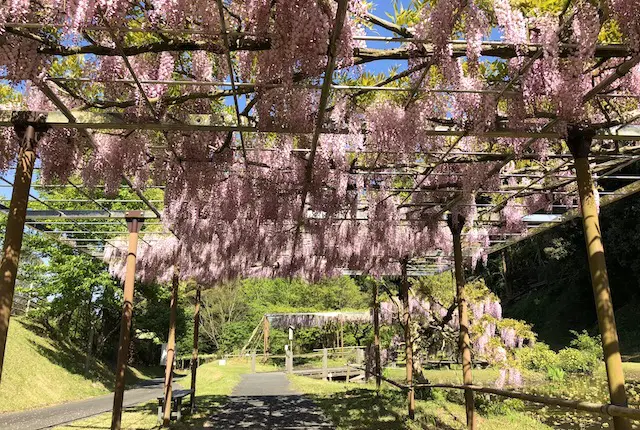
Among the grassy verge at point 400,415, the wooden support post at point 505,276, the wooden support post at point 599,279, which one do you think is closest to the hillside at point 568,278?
the wooden support post at point 505,276

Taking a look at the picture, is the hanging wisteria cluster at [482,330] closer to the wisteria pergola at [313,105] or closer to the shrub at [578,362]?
the wisteria pergola at [313,105]

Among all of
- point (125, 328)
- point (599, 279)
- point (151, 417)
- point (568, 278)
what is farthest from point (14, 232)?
point (568, 278)

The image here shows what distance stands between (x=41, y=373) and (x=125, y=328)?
1069cm

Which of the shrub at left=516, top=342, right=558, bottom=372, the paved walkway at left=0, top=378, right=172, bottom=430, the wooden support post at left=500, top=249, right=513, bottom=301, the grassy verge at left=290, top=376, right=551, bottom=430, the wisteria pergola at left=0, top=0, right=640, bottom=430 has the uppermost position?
the wooden support post at left=500, top=249, right=513, bottom=301

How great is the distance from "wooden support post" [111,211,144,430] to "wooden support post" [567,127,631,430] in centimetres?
436

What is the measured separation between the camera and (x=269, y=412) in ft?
29.4

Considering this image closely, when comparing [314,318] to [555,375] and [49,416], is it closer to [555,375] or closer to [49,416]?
[555,375]

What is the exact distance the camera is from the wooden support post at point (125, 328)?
4855 mm

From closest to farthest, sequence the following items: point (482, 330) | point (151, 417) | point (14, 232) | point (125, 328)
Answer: point (14, 232) < point (125, 328) < point (151, 417) < point (482, 330)

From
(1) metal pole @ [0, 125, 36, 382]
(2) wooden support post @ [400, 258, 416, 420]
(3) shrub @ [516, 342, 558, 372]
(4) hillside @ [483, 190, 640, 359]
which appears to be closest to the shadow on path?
(2) wooden support post @ [400, 258, 416, 420]

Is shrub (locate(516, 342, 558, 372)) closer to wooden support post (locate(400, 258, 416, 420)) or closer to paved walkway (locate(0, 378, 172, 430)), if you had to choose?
wooden support post (locate(400, 258, 416, 420))

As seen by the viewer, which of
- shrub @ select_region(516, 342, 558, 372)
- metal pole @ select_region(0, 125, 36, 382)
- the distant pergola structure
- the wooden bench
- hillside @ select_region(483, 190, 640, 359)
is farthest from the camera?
hillside @ select_region(483, 190, 640, 359)

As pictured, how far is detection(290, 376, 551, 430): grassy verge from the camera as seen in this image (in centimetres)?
716

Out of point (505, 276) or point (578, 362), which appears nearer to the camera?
point (578, 362)
